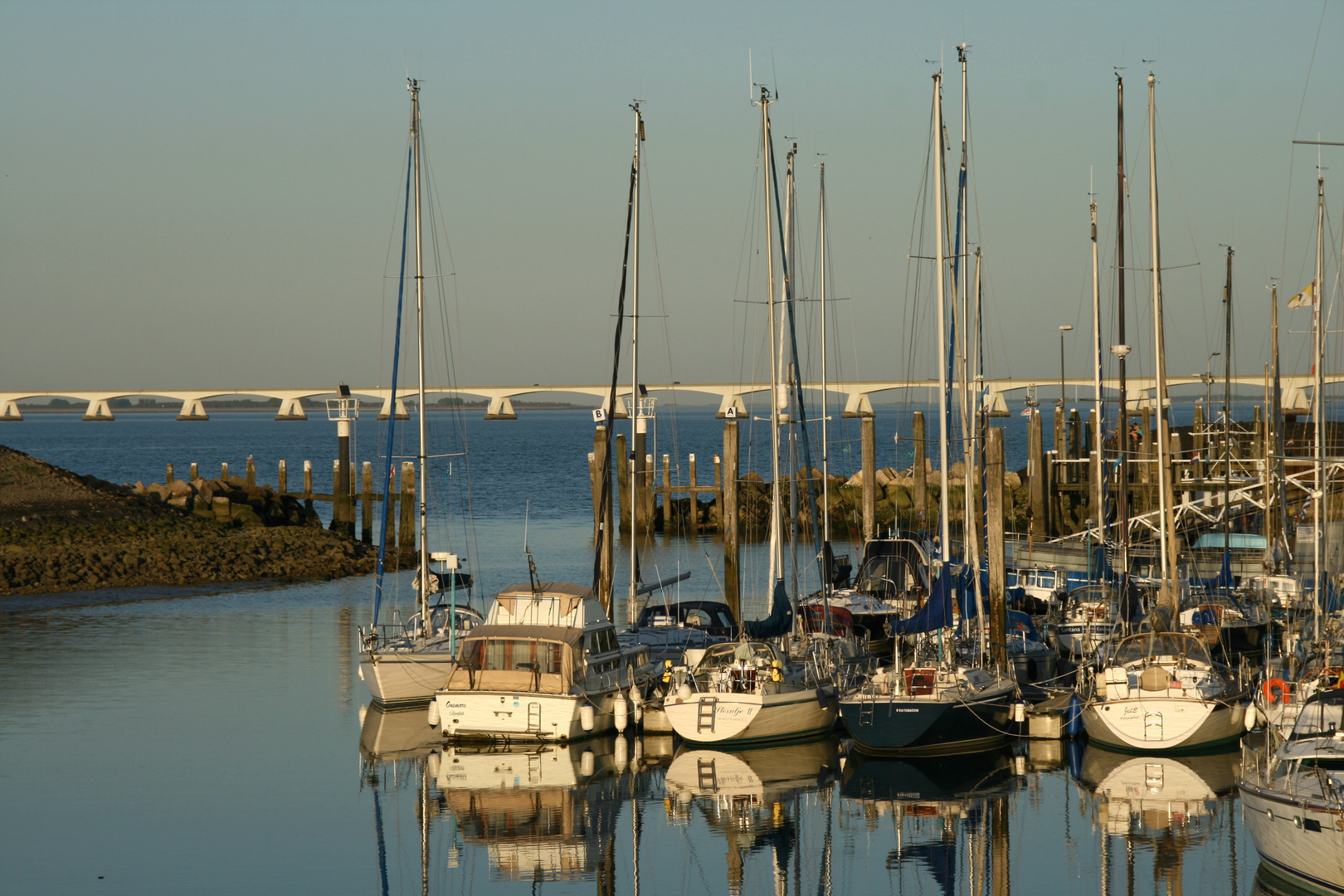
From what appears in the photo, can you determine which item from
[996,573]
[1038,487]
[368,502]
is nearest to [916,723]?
[996,573]

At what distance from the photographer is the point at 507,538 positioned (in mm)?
49344

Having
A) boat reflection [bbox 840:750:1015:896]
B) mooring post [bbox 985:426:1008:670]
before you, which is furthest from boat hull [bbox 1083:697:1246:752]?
mooring post [bbox 985:426:1008:670]

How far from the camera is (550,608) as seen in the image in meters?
20.9

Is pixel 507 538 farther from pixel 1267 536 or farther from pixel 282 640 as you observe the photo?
pixel 1267 536

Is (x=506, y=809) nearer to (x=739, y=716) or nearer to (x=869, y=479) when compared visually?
(x=739, y=716)

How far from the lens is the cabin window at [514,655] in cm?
1986

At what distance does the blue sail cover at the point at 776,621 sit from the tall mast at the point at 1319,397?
7.81 metres

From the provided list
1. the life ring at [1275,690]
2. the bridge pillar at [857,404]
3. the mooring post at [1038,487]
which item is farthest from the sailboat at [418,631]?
the bridge pillar at [857,404]

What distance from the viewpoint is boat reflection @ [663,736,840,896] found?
50.5ft

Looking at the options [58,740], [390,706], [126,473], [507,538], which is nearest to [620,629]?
[390,706]

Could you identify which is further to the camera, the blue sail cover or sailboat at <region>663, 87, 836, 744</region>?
the blue sail cover

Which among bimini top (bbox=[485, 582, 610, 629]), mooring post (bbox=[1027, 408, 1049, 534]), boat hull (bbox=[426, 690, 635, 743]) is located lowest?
boat hull (bbox=[426, 690, 635, 743])

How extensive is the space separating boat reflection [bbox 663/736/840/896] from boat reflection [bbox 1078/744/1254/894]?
10.8ft

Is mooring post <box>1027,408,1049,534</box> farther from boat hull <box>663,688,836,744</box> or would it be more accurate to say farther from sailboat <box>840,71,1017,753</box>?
boat hull <box>663,688,836,744</box>
